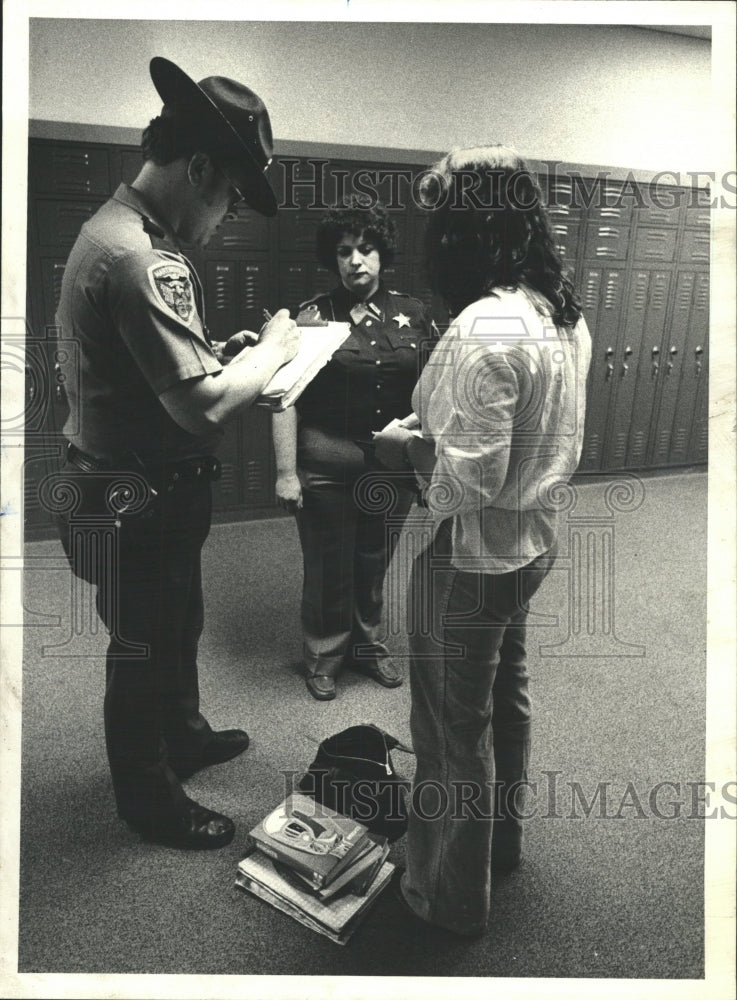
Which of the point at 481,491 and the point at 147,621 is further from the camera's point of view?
the point at 147,621

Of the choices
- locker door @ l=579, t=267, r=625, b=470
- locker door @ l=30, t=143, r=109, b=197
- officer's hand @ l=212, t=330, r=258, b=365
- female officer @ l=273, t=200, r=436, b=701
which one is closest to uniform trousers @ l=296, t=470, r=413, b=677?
female officer @ l=273, t=200, r=436, b=701

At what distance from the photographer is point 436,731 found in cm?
135

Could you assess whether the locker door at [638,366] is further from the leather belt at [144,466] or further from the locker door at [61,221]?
the locker door at [61,221]

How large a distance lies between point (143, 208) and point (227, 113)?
0.20m

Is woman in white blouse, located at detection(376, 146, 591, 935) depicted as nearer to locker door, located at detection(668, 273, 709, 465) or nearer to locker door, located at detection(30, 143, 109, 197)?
locker door, located at detection(668, 273, 709, 465)

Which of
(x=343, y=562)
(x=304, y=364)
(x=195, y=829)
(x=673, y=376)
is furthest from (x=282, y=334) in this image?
(x=195, y=829)

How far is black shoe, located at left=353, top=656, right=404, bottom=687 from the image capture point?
4.56 ft

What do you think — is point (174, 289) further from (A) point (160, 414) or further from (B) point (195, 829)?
(B) point (195, 829)

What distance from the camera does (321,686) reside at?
144 cm

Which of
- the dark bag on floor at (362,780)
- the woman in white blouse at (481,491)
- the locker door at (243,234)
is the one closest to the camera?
the woman in white blouse at (481,491)

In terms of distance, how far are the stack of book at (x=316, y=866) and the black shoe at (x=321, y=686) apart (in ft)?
0.58

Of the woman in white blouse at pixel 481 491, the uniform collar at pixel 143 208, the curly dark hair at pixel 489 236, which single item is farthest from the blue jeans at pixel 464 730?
the uniform collar at pixel 143 208

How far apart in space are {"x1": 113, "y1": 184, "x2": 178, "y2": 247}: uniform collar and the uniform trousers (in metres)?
0.45

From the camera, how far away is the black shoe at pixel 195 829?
4.66 ft
